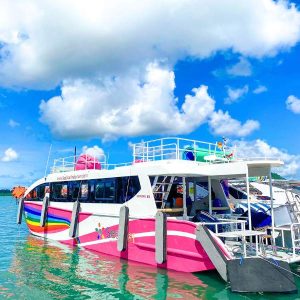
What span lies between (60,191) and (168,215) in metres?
6.63

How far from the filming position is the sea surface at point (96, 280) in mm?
8680

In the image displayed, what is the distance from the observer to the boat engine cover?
867 centimetres

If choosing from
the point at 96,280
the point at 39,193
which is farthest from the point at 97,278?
the point at 39,193

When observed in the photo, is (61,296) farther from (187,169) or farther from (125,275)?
(187,169)

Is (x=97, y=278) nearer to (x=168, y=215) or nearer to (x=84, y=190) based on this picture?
(x=168, y=215)

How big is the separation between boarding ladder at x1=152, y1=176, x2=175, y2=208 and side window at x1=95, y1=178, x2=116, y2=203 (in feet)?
5.90

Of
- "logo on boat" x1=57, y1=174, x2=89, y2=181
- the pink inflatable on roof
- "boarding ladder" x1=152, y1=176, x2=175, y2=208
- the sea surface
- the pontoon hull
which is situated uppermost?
the pink inflatable on roof

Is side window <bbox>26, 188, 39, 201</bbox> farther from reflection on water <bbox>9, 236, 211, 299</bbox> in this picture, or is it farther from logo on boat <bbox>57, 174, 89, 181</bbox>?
reflection on water <bbox>9, 236, 211, 299</bbox>

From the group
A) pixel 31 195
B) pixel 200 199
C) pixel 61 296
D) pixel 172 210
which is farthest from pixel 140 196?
pixel 31 195

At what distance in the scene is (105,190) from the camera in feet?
A: 45.5

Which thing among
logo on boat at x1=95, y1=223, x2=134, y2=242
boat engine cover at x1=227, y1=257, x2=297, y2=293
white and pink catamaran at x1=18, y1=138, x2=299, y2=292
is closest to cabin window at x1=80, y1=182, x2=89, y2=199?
white and pink catamaran at x1=18, y1=138, x2=299, y2=292

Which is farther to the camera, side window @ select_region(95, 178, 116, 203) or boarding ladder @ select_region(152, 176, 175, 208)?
side window @ select_region(95, 178, 116, 203)

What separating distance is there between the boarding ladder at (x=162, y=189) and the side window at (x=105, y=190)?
1.80 meters

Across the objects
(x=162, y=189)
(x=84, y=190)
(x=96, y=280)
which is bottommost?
(x=96, y=280)
